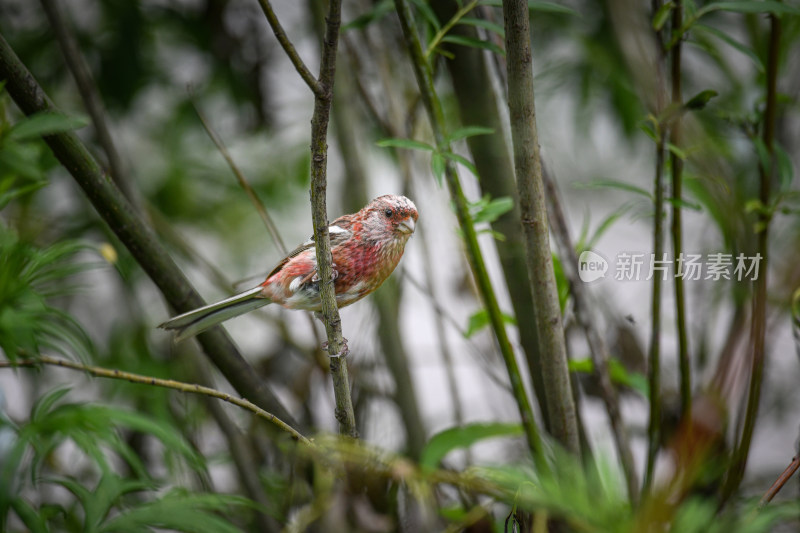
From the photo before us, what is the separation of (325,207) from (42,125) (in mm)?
496

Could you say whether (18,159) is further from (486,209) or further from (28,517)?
(486,209)

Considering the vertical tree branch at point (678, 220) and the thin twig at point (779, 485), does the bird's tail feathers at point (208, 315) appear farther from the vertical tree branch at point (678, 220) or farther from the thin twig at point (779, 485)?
the thin twig at point (779, 485)

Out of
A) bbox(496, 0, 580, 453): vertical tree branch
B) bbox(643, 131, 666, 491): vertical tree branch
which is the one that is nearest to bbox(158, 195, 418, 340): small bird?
bbox(496, 0, 580, 453): vertical tree branch

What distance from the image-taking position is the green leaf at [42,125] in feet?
3.70

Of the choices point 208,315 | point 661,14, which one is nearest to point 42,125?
point 208,315

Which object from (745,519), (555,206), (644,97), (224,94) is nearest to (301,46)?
(224,94)

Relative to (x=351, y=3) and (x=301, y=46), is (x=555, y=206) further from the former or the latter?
(x=301, y=46)

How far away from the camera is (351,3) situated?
263 centimetres

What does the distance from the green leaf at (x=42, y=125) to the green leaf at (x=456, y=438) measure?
3.01 feet

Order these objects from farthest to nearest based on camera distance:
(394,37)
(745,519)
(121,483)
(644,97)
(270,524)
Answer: (394,37), (644,97), (270,524), (121,483), (745,519)

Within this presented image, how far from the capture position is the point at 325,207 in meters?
1.03

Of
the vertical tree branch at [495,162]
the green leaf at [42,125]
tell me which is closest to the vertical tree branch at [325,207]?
the green leaf at [42,125]

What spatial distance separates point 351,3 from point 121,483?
1889mm

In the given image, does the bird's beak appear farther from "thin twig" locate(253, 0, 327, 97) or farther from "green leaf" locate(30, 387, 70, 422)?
"green leaf" locate(30, 387, 70, 422)
